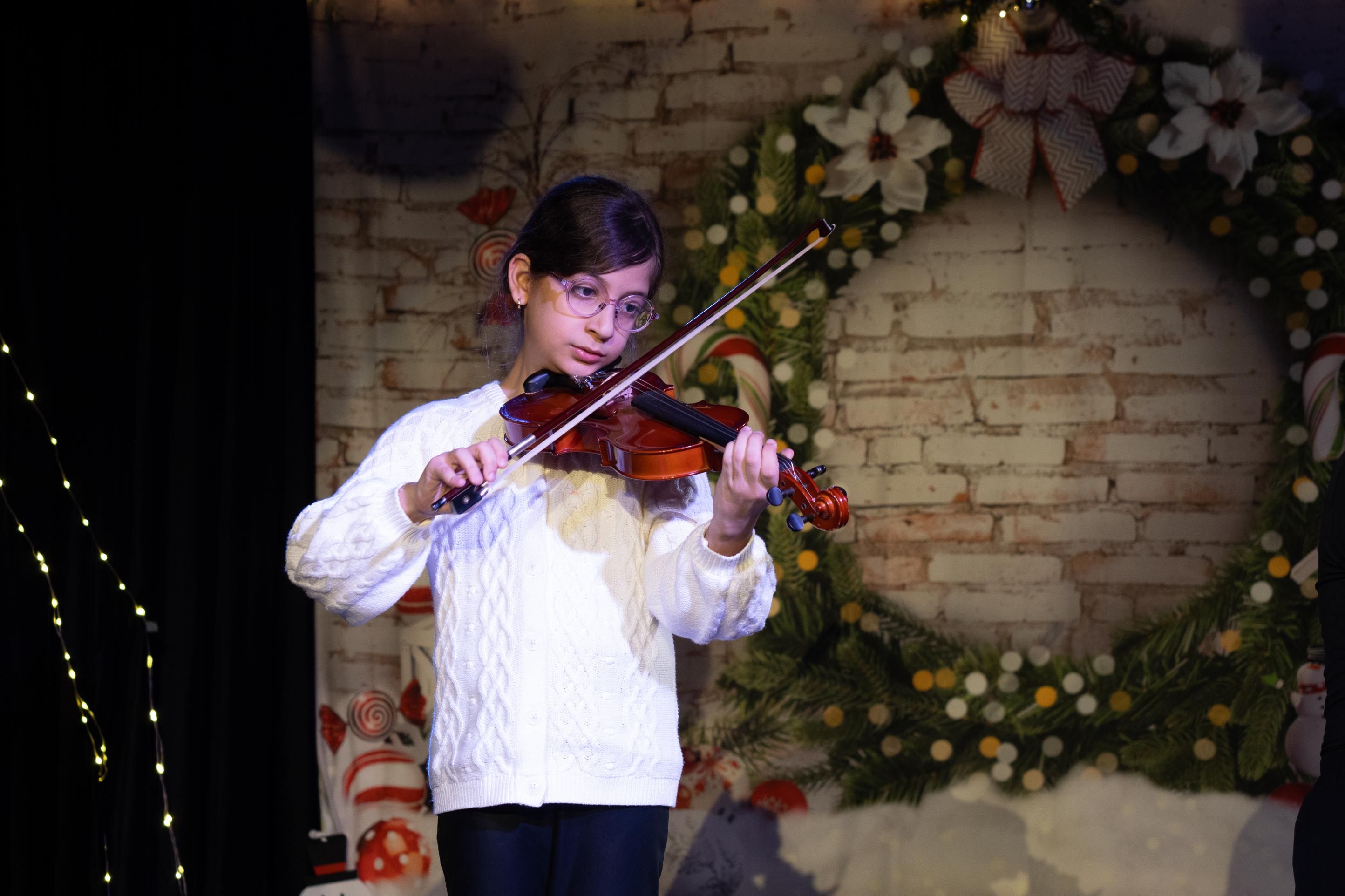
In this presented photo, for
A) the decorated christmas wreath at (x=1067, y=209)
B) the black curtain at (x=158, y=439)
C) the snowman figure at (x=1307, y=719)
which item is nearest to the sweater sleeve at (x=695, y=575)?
the decorated christmas wreath at (x=1067, y=209)

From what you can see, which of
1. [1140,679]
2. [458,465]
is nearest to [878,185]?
[1140,679]

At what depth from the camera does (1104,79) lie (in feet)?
7.51

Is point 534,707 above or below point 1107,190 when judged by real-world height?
below

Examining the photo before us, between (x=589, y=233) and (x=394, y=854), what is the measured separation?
169cm

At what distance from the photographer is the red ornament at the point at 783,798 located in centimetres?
234

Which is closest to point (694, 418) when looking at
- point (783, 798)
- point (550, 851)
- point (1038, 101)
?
point (550, 851)

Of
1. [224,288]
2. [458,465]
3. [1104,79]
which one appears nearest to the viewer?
[458,465]

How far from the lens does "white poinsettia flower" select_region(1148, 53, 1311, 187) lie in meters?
2.25

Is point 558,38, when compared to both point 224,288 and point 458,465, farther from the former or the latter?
point 458,465

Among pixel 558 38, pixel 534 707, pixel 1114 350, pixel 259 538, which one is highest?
pixel 558 38

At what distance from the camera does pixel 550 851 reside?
1.14 metres

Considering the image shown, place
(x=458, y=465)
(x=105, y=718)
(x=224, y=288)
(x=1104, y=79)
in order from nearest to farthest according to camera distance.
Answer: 1. (x=458, y=465)
2. (x=105, y=718)
3. (x=224, y=288)
4. (x=1104, y=79)

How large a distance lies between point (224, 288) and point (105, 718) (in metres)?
0.83

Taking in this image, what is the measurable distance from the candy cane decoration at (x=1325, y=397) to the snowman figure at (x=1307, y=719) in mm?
421
